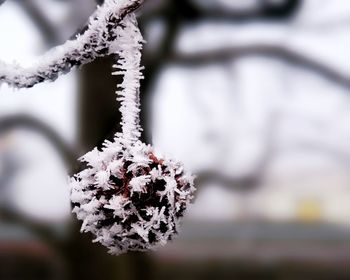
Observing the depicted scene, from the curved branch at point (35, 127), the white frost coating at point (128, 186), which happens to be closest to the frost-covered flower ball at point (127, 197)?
the white frost coating at point (128, 186)

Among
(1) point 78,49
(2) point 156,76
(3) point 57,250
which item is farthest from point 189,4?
(1) point 78,49

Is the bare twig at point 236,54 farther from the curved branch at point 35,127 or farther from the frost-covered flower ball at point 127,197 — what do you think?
the frost-covered flower ball at point 127,197

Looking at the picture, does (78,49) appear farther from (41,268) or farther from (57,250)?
(41,268)

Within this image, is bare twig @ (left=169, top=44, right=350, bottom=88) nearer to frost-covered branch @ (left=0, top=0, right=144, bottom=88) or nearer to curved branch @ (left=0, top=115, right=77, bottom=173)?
curved branch @ (left=0, top=115, right=77, bottom=173)

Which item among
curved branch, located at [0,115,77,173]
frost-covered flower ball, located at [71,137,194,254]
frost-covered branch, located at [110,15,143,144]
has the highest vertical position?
curved branch, located at [0,115,77,173]

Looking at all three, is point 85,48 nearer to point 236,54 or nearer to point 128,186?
point 128,186

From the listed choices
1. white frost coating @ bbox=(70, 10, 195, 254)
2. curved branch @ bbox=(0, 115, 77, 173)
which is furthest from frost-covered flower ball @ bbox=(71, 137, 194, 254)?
curved branch @ bbox=(0, 115, 77, 173)
